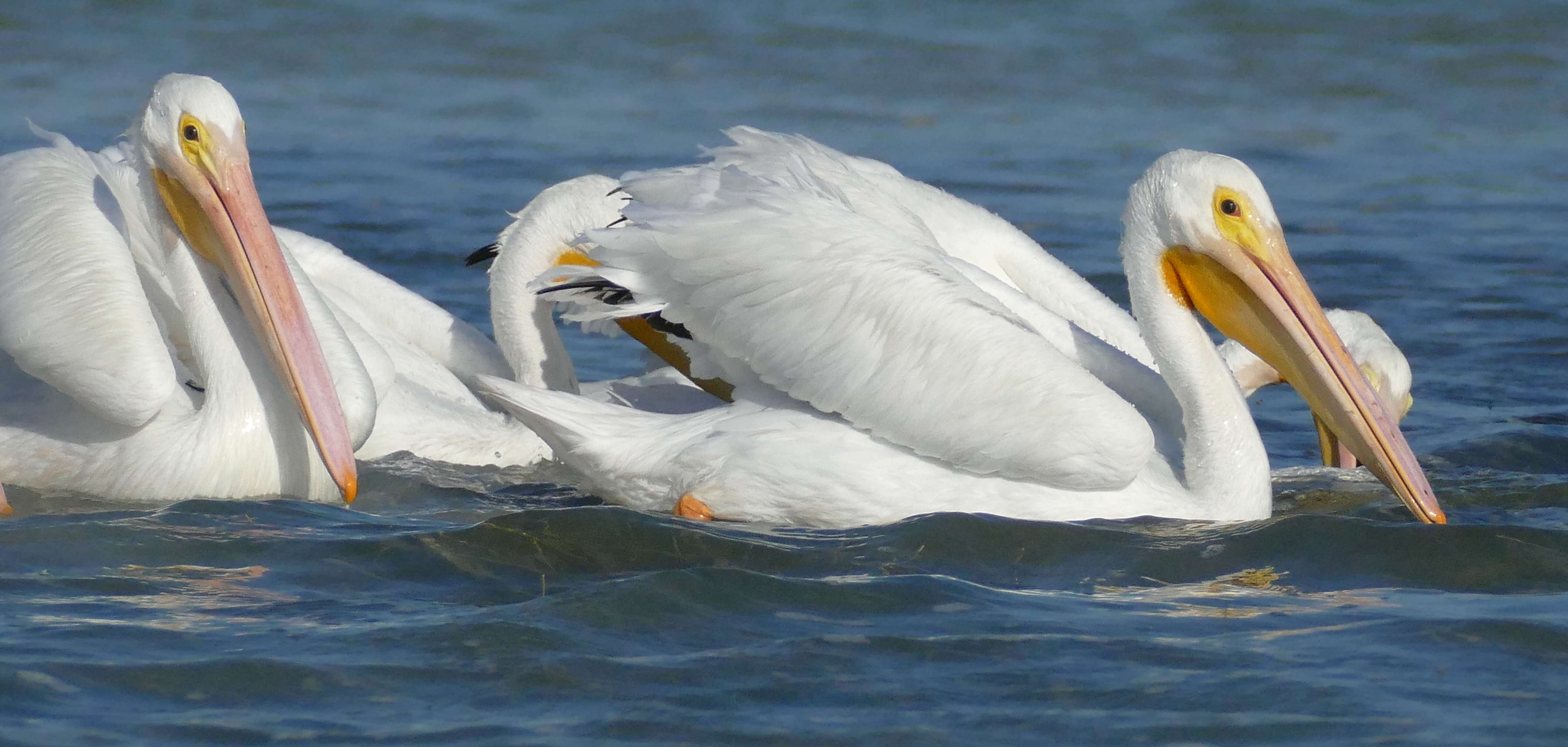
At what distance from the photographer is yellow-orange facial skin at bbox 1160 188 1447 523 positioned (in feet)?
15.2

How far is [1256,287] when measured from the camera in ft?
15.3

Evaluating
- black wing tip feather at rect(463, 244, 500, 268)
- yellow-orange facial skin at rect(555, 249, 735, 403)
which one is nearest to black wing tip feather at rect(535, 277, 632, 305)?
yellow-orange facial skin at rect(555, 249, 735, 403)

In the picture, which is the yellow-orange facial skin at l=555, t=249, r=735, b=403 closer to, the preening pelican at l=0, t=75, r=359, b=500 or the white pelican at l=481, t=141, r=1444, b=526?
the white pelican at l=481, t=141, r=1444, b=526

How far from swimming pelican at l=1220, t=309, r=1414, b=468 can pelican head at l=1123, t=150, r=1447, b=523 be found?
61cm

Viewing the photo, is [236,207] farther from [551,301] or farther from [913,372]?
[913,372]

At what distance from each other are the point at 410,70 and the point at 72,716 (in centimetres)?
919

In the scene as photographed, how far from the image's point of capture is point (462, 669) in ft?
11.4

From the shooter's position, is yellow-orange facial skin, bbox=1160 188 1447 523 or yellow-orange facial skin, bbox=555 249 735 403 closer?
yellow-orange facial skin, bbox=1160 188 1447 523

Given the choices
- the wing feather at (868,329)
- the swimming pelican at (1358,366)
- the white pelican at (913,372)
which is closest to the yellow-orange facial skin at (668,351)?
the white pelican at (913,372)

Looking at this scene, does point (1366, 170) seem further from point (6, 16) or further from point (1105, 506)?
point (6, 16)

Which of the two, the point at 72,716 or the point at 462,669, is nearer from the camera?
the point at 72,716

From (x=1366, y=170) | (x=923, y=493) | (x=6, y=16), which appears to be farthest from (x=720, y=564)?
(x=6, y=16)

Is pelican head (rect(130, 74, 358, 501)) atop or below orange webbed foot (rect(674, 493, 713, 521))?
atop

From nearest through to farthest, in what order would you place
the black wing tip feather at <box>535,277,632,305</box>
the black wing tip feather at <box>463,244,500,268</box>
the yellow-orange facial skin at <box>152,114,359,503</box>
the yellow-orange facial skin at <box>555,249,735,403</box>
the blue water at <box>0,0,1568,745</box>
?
the blue water at <box>0,0,1568,745</box> → the yellow-orange facial skin at <box>152,114,359,503</box> → the black wing tip feather at <box>535,277,632,305</box> → the yellow-orange facial skin at <box>555,249,735,403</box> → the black wing tip feather at <box>463,244,500,268</box>
